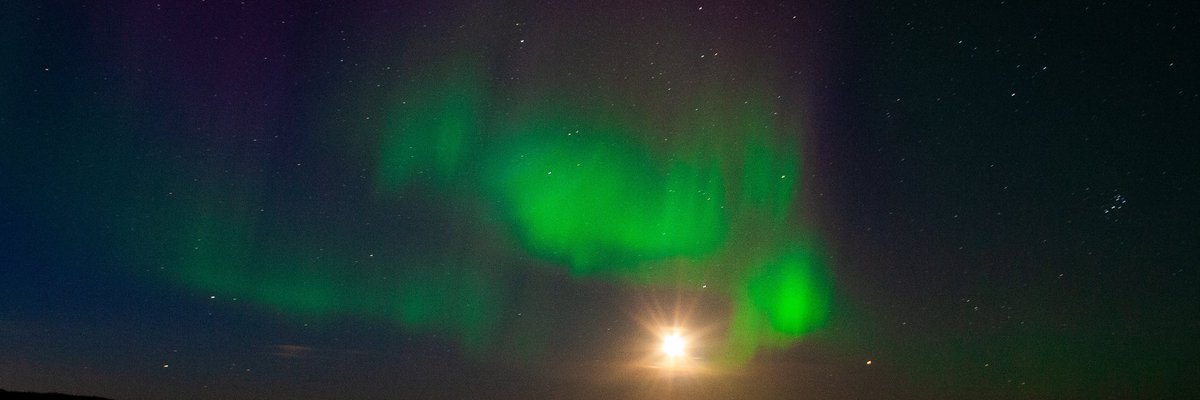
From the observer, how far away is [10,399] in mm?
25828

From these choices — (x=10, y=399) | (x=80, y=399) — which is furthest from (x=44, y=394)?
(x=10, y=399)

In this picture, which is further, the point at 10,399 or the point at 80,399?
the point at 80,399

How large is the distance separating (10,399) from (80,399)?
12.9 feet

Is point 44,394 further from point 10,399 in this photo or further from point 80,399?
point 10,399

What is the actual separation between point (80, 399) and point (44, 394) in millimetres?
1147

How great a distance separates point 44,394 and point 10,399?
3207 mm

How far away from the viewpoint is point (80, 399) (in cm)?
2964

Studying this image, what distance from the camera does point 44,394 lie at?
28.8 metres

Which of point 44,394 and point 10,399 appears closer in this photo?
point 10,399
